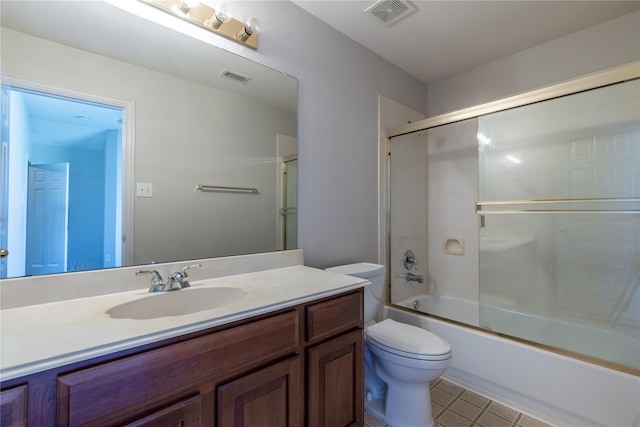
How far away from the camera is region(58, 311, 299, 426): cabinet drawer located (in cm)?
63

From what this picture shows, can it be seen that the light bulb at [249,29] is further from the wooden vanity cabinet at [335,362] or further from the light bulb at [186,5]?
the wooden vanity cabinet at [335,362]

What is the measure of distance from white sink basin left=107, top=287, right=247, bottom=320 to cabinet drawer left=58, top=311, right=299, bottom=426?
9.7 inches

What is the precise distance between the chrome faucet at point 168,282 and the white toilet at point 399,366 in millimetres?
897

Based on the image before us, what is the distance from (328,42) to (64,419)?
83.7 inches

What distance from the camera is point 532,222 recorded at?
2.21 metres

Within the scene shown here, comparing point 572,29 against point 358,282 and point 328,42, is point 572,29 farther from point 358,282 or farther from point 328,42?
point 358,282

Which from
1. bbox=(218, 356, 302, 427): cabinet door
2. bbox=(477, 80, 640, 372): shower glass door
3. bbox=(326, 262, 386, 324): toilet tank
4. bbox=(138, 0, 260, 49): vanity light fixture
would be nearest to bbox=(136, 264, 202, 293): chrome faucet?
bbox=(218, 356, 302, 427): cabinet door

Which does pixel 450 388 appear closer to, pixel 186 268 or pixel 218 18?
pixel 186 268

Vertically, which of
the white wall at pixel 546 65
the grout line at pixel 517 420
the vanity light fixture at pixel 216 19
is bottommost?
the grout line at pixel 517 420

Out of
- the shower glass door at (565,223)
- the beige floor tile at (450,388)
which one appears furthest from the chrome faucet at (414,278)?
the beige floor tile at (450,388)

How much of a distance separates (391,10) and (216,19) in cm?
106

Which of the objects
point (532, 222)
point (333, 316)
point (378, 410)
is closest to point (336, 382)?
point (333, 316)

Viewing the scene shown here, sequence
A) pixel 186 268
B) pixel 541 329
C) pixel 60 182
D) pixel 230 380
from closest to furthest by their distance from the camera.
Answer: pixel 230 380
pixel 60 182
pixel 186 268
pixel 541 329

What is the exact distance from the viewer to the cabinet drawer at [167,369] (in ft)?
2.07
